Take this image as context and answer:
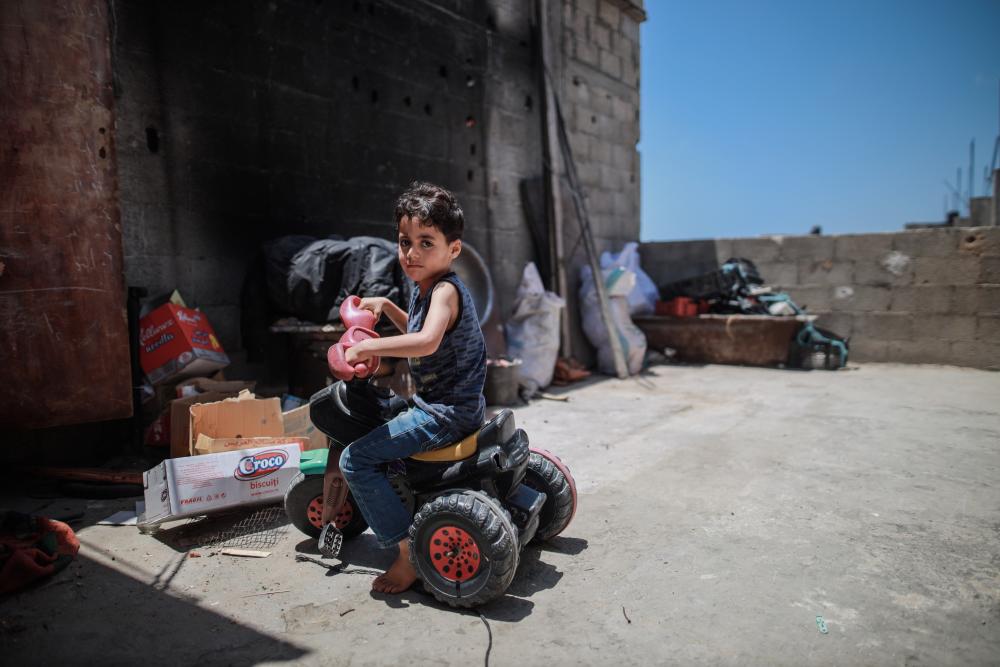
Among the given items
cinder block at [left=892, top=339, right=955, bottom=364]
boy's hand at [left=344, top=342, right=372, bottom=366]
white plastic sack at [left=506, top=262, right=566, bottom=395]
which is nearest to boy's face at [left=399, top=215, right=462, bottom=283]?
boy's hand at [left=344, top=342, right=372, bottom=366]

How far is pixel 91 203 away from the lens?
3.42m

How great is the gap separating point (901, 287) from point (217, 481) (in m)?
7.85

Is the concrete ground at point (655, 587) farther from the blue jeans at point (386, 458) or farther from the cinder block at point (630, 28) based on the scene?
the cinder block at point (630, 28)

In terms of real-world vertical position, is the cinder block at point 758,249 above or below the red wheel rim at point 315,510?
above

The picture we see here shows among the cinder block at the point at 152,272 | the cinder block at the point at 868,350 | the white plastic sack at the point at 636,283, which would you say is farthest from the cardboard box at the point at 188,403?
the cinder block at the point at 868,350

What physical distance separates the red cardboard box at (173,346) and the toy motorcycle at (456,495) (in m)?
1.68

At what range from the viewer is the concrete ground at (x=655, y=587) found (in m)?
1.98

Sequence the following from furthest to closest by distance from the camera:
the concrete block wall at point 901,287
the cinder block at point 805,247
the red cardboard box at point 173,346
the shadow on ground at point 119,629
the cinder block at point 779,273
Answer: the cinder block at point 779,273 → the cinder block at point 805,247 → the concrete block wall at point 901,287 → the red cardboard box at point 173,346 → the shadow on ground at point 119,629

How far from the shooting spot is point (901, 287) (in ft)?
25.1

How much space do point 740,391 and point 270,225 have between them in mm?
4671

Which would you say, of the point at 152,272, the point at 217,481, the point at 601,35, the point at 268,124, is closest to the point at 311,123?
the point at 268,124

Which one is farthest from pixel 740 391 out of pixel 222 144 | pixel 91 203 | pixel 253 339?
pixel 91 203

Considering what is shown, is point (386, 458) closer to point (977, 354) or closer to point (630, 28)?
point (977, 354)

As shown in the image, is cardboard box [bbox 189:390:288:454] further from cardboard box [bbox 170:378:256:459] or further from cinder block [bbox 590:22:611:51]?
cinder block [bbox 590:22:611:51]
